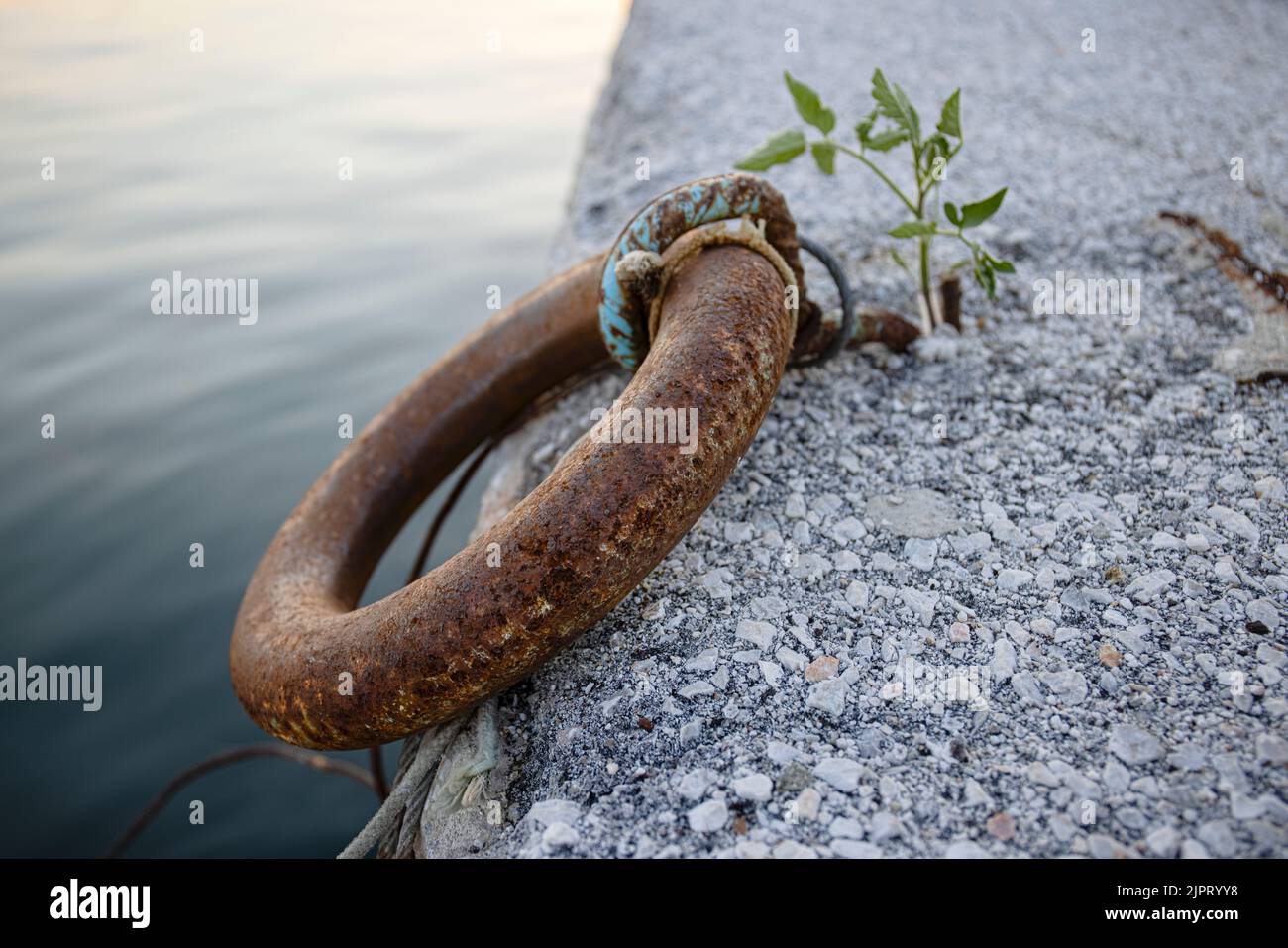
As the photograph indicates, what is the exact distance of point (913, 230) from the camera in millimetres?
2311

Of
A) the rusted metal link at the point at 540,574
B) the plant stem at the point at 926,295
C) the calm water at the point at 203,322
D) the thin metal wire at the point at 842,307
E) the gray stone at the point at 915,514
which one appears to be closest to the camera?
the rusted metal link at the point at 540,574

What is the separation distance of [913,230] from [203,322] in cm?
543

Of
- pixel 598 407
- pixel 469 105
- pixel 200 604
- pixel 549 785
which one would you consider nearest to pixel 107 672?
pixel 200 604

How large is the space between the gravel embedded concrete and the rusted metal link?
267 millimetres

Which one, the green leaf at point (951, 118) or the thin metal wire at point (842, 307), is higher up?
the green leaf at point (951, 118)

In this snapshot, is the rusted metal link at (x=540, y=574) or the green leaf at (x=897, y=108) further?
the green leaf at (x=897, y=108)

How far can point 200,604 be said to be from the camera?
4242 mm

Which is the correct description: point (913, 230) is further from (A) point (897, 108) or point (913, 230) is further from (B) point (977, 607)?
(B) point (977, 607)

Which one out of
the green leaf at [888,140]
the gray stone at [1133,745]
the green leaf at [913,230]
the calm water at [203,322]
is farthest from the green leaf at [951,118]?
the calm water at [203,322]

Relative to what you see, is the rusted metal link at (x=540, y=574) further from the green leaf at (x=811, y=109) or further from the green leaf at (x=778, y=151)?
the green leaf at (x=811, y=109)

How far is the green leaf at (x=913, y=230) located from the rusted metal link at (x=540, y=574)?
28 cm

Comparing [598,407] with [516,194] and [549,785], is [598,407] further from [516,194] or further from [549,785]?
[516,194]

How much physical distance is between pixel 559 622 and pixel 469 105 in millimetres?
9214

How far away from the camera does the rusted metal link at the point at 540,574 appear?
164 cm
